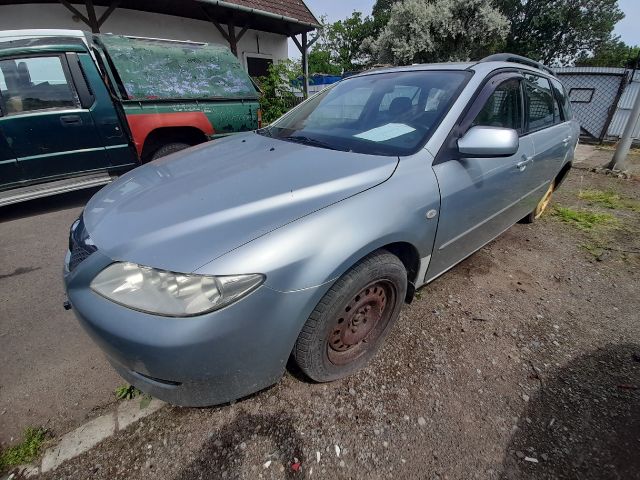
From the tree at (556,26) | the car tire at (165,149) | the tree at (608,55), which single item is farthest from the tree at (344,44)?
the car tire at (165,149)

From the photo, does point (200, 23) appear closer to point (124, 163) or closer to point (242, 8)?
point (242, 8)

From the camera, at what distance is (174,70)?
468 cm

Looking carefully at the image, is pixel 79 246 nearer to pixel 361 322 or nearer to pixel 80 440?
pixel 80 440

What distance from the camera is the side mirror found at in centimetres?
177

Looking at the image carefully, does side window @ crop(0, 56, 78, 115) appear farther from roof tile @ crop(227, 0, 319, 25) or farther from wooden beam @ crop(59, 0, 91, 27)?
roof tile @ crop(227, 0, 319, 25)

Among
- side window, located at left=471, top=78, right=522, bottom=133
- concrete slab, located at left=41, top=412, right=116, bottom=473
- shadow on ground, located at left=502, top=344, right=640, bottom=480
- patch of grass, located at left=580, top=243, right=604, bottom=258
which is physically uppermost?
side window, located at left=471, top=78, right=522, bottom=133

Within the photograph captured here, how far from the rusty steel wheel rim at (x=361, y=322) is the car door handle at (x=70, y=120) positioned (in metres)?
4.25

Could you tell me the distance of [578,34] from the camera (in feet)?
90.4

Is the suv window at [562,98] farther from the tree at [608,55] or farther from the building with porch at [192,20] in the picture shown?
Result: the tree at [608,55]

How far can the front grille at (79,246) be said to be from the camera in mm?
1454

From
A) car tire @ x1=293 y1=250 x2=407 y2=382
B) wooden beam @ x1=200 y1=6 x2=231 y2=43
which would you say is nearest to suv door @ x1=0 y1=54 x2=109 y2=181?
car tire @ x1=293 y1=250 x2=407 y2=382

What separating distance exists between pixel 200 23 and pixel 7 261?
857cm

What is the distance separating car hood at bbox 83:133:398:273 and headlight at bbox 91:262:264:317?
0.16ft

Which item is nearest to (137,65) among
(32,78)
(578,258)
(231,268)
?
(32,78)
